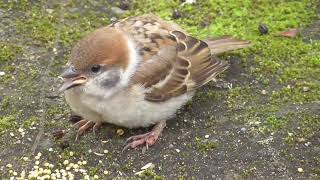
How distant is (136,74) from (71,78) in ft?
1.71

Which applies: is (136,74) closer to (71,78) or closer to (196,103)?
(71,78)

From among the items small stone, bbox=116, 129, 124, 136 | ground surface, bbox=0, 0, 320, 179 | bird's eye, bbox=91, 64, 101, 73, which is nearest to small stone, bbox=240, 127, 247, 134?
ground surface, bbox=0, 0, 320, 179

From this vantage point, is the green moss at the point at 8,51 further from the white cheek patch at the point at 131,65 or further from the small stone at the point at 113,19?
the white cheek patch at the point at 131,65

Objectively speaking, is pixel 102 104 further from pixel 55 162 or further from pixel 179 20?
pixel 179 20

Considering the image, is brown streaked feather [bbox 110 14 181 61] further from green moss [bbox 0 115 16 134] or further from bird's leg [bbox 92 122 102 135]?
green moss [bbox 0 115 16 134]

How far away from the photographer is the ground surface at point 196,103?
185 inches

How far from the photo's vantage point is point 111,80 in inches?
181

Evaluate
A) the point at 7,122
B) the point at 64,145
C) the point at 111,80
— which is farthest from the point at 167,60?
the point at 7,122

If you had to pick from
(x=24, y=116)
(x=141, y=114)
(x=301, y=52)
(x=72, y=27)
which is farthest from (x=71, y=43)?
(x=301, y=52)

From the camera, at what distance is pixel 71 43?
Answer: 5977 mm

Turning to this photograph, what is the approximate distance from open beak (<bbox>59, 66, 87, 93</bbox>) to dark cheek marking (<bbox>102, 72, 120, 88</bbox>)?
0.16 metres

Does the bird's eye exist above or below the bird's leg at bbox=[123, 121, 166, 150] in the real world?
above

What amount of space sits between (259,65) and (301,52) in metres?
0.43

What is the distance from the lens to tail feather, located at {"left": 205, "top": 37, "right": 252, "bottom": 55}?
5.70 m
